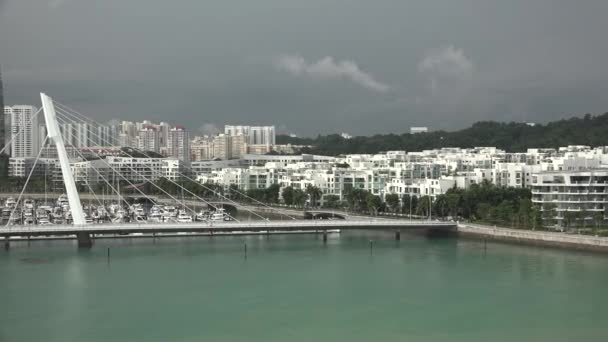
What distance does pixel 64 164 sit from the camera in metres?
11.1

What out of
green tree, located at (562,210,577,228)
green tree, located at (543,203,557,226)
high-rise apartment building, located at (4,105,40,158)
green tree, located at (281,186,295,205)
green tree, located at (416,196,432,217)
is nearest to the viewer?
green tree, located at (562,210,577,228)

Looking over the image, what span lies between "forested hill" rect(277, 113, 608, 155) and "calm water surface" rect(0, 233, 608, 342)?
16.6 meters

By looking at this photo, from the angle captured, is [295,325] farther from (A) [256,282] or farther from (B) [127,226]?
(B) [127,226]

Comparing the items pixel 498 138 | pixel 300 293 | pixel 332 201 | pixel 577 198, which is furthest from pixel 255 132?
pixel 300 293

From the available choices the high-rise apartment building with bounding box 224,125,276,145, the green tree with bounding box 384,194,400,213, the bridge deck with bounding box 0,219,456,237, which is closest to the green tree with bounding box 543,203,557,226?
the bridge deck with bounding box 0,219,456,237

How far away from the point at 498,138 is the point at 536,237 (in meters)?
23.2

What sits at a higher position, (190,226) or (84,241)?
(190,226)

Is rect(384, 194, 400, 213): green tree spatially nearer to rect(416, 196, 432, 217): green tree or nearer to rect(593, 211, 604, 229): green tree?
rect(416, 196, 432, 217): green tree

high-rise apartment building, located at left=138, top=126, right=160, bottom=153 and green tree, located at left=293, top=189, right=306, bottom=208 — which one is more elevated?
high-rise apartment building, located at left=138, top=126, right=160, bottom=153

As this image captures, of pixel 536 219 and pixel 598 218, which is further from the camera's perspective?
pixel 536 219

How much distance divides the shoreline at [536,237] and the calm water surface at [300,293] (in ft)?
0.97

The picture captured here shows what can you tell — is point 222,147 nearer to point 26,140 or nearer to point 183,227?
point 26,140

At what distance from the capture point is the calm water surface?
21.5ft

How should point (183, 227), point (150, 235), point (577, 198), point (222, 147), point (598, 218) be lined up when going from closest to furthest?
point (183, 227) < point (598, 218) < point (577, 198) < point (150, 235) < point (222, 147)
